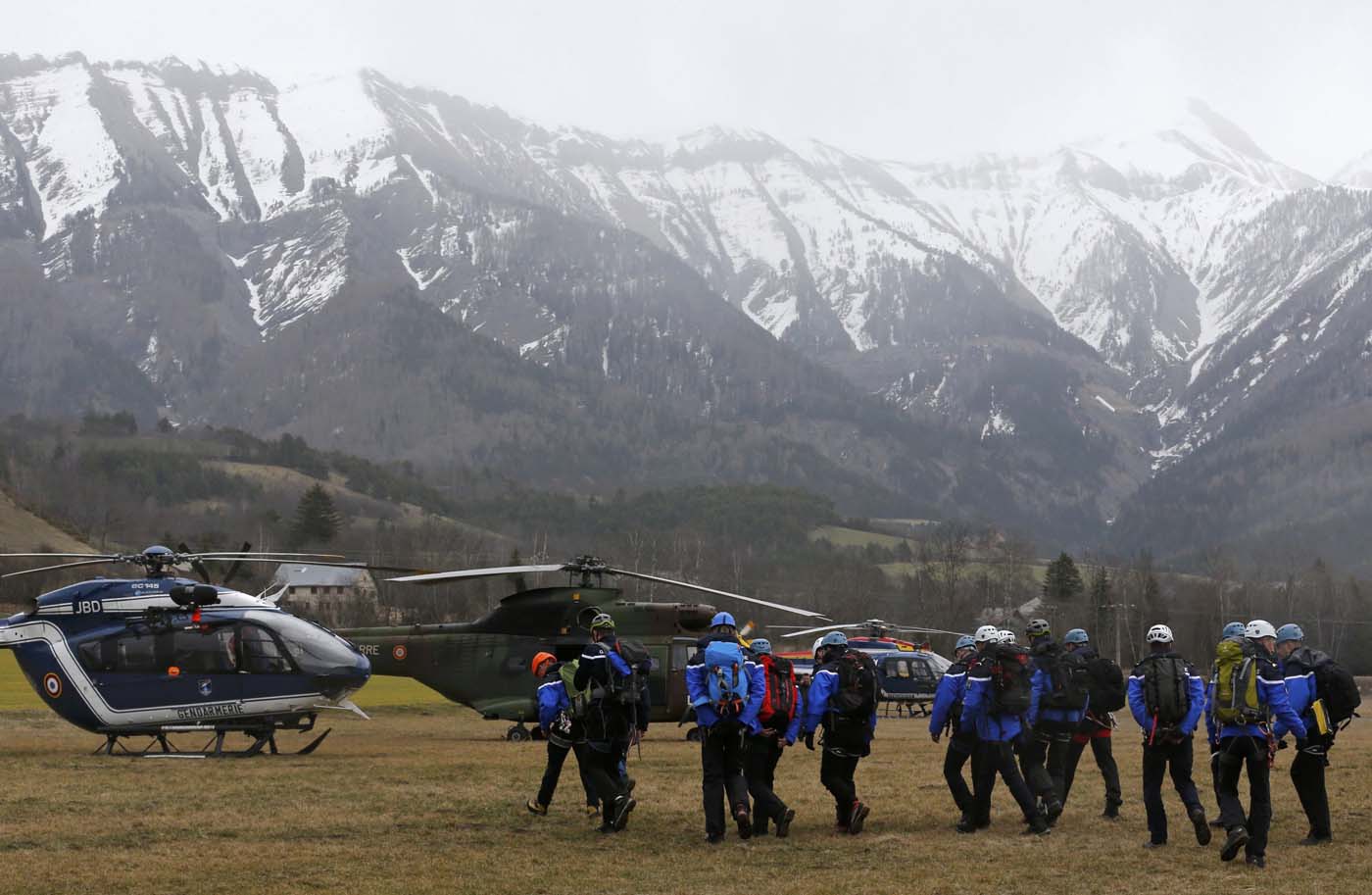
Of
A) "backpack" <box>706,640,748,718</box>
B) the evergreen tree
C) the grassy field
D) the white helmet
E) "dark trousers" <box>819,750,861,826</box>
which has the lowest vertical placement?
the grassy field

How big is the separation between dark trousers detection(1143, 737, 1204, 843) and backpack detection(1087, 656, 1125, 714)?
3.54 meters

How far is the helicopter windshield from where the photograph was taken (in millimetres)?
26844

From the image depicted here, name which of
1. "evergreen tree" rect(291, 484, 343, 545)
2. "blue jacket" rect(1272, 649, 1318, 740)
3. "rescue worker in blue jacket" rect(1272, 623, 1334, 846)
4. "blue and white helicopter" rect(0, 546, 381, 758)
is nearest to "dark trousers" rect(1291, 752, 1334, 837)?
"rescue worker in blue jacket" rect(1272, 623, 1334, 846)

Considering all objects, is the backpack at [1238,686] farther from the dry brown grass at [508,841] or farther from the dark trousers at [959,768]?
the dark trousers at [959,768]

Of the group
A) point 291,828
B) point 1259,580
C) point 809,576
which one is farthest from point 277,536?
point 291,828

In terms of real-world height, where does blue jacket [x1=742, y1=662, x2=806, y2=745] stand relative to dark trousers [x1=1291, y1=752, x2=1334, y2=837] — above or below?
above

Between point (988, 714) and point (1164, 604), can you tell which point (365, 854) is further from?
point (1164, 604)

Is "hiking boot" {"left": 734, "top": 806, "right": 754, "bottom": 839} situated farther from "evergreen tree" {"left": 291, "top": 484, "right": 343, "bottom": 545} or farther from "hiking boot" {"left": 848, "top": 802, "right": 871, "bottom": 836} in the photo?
"evergreen tree" {"left": 291, "top": 484, "right": 343, "bottom": 545}

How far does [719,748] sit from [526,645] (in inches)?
627

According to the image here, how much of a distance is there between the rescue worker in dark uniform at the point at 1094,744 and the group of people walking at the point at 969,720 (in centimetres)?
90

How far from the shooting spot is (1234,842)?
15281 millimetres

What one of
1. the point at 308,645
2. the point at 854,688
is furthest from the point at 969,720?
the point at 308,645

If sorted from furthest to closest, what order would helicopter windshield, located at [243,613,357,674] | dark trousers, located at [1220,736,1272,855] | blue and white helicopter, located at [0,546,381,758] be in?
helicopter windshield, located at [243,613,357,674], blue and white helicopter, located at [0,546,381,758], dark trousers, located at [1220,736,1272,855]

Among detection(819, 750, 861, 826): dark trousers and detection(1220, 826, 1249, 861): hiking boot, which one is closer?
detection(1220, 826, 1249, 861): hiking boot
